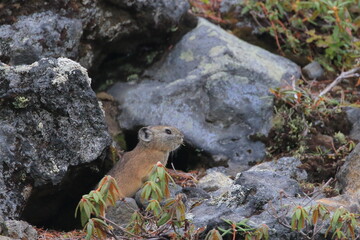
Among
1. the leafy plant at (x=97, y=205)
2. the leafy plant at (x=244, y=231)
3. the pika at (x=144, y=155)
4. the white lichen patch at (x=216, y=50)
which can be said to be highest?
the leafy plant at (x=97, y=205)

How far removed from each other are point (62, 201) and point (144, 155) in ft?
4.04

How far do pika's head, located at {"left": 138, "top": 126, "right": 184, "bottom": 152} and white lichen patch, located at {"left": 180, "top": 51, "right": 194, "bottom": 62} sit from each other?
139 cm

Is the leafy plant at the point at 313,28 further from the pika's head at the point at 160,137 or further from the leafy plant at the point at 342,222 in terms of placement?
the leafy plant at the point at 342,222

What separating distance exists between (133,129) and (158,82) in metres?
0.81

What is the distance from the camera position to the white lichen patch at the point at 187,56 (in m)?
10.4

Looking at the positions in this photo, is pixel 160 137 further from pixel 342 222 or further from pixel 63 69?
pixel 342 222

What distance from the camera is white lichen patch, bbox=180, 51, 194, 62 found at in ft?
34.0

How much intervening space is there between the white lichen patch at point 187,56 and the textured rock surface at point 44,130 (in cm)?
266

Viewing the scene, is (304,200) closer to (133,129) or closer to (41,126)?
(41,126)

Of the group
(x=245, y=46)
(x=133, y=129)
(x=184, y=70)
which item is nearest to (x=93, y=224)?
(x=133, y=129)

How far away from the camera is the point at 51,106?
25.2 ft

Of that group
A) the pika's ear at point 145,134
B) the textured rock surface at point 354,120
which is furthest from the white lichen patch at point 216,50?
the textured rock surface at point 354,120

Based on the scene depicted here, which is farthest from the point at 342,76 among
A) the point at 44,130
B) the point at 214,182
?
the point at 44,130

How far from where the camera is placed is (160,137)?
9352mm
